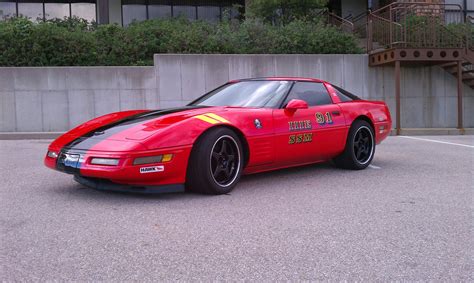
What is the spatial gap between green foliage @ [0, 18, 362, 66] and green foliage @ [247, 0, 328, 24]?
0.94 metres

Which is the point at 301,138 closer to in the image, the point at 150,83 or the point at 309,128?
the point at 309,128

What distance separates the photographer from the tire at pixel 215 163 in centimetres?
475

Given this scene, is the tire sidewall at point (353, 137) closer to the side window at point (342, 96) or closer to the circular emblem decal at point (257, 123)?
the side window at point (342, 96)

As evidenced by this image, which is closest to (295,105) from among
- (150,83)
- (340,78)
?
(150,83)

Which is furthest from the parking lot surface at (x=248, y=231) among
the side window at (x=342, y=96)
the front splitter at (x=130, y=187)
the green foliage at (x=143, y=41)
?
the green foliage at (x=143, y=41)

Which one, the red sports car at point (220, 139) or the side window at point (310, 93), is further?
the side window at point (310, 93)

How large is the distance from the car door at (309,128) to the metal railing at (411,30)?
802 centimetres

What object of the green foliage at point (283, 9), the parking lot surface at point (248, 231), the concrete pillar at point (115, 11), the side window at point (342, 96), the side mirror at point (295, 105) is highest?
the concrete pillar at point (115, 11)

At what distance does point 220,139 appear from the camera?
493cm

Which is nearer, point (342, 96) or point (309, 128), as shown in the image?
point (309, 128)

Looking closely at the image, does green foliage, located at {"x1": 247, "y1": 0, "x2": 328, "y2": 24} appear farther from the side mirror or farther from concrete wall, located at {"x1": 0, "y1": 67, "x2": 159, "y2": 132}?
the side mirror

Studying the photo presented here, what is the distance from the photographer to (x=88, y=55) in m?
13.2

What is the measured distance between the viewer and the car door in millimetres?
5554

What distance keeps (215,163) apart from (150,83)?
27.9 feet
